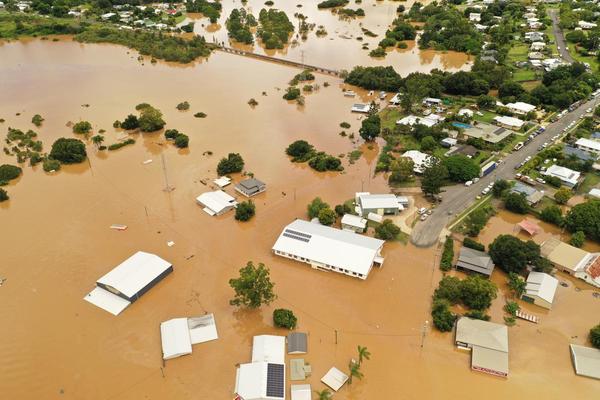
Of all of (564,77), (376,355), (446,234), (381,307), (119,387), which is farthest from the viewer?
(564,77)

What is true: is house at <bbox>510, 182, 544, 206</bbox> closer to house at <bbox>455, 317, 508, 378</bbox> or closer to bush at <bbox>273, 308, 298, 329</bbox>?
house at <bbox>455, 317, 508, 378</bbox>

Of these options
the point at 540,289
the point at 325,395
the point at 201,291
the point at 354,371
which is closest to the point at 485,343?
the point at 540,289

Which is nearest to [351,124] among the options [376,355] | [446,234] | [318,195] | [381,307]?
[318,195]

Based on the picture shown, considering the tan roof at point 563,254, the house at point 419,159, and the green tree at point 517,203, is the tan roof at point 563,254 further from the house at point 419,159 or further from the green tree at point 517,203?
the house at point 419,159

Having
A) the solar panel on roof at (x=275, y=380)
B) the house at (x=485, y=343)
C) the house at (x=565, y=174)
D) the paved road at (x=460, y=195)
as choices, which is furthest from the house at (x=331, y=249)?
the house at (x=565, y=174)

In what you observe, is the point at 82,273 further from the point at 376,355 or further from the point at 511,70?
the point at 511,70
